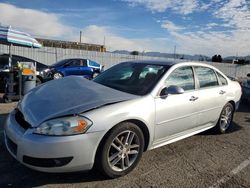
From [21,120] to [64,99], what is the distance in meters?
0.58

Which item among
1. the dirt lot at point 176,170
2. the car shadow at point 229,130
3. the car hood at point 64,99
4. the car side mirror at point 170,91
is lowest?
the dirt lot at point 176,170

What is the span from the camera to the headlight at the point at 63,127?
3.08 meters

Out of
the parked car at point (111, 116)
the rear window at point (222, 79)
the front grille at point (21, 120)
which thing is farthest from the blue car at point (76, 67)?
the front grille at point (21, 120)

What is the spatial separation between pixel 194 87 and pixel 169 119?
0.94 m

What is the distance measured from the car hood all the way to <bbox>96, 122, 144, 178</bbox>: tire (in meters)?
0.39

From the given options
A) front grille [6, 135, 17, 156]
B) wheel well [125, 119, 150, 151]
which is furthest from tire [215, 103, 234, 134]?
front grille [6, 135, 17, 156]

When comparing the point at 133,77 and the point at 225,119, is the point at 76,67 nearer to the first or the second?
the point at 225,119

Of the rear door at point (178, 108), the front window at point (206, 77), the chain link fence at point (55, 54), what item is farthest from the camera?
the chain link fence at point (55, 54)

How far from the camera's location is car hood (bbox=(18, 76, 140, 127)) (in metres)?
3.25

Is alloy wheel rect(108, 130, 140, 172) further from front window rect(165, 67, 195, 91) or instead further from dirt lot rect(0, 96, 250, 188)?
front window rect(165, 67, 195, 91)

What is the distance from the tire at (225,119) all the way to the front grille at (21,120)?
3.71 metres

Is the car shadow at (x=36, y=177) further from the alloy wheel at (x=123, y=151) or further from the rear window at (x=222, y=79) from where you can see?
the rear window at (x=222, y=79)

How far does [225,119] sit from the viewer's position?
18.9 ft

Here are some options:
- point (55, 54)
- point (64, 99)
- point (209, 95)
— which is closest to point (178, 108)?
point (209, 95)
